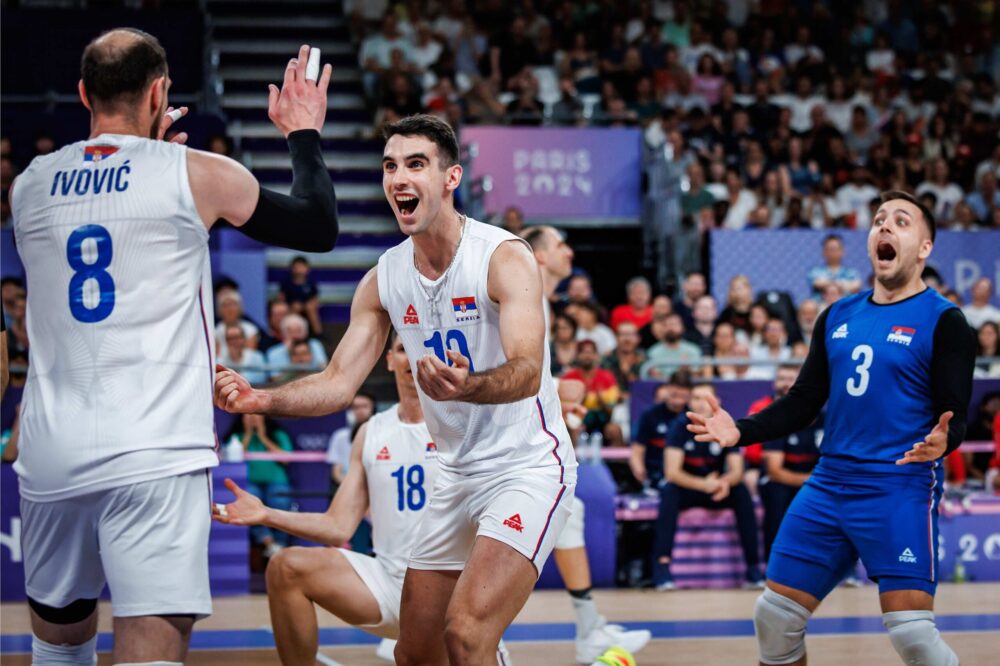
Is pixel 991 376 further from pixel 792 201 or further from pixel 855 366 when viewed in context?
pixel 855 366

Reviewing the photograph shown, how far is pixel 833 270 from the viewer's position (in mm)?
13508

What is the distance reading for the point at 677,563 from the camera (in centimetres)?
1057

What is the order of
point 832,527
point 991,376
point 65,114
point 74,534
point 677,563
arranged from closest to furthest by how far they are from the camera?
1. point 74,534
2. point 832,527
3. point 677,563
4. point 991,376
5. point 65,114

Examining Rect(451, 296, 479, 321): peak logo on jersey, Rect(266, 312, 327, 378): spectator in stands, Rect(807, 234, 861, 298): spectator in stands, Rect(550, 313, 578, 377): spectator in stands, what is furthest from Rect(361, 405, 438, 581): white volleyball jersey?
Rect(807, 234, 861, 298): spectator in stands

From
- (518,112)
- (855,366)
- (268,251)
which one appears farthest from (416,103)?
(855,366)

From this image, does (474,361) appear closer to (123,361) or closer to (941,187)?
(123,361)

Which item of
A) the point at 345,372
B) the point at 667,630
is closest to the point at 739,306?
the point at 667,630

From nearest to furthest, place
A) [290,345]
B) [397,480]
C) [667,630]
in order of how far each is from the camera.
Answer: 1. [397,480]
2. [667,630]
3. [290,345]

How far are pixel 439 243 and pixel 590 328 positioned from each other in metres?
7.84

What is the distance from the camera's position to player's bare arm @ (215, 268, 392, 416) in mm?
3904

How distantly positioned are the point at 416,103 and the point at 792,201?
4659 millimetres

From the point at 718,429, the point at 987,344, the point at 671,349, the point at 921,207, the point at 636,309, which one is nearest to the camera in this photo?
the point at 718,429

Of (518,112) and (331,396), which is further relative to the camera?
(518,112)

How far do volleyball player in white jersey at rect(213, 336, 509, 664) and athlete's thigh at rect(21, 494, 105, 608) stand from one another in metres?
1.32
